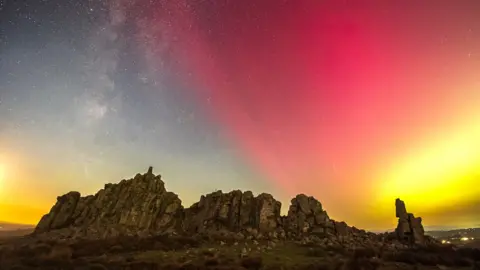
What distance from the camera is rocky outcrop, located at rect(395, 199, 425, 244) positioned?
201ft

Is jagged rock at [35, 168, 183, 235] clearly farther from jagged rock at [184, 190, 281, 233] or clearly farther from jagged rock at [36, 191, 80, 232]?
jagged rock at [184, 190, 281, 233]

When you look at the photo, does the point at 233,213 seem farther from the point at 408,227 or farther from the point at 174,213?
the point at 408,227

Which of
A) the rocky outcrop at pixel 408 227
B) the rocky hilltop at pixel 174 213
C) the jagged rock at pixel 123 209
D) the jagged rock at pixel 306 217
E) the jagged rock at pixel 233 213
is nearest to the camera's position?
the rocky outcrop at pixel 408 227

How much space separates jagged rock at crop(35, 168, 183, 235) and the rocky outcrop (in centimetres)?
6246

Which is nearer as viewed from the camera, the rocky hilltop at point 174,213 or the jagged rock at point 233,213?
the rocky hilltop at point 174,213

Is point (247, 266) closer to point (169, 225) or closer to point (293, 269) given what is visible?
point (293, 269)

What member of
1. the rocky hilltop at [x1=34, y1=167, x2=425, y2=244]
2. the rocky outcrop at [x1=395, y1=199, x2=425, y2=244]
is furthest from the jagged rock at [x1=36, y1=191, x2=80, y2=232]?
the rocky outcrop at [x1=395, y1=199, x2=425, y2=244]

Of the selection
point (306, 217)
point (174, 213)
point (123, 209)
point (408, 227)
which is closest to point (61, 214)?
point (123, 209)

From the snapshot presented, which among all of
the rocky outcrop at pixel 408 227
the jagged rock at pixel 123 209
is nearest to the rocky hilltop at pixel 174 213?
the jagged rock at pixel 123 209

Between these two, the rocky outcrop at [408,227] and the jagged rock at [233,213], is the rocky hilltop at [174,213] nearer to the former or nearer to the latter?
the jagged rock at [233,213]

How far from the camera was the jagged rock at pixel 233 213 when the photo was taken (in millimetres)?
78125

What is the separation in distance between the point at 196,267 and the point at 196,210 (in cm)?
7198

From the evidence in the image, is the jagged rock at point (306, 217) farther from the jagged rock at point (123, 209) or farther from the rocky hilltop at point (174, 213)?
the jagged rock at point (123, 209)

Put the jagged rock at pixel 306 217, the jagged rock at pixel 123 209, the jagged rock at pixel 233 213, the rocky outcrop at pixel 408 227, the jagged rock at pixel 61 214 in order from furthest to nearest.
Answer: the jagged rock at pixel 61 214, the jagged rock at pixel 123 209, the jagged rock at pixel 233 213, the jagged rock at pixel 306 217, the rocky outcrop at pixel 408 227
